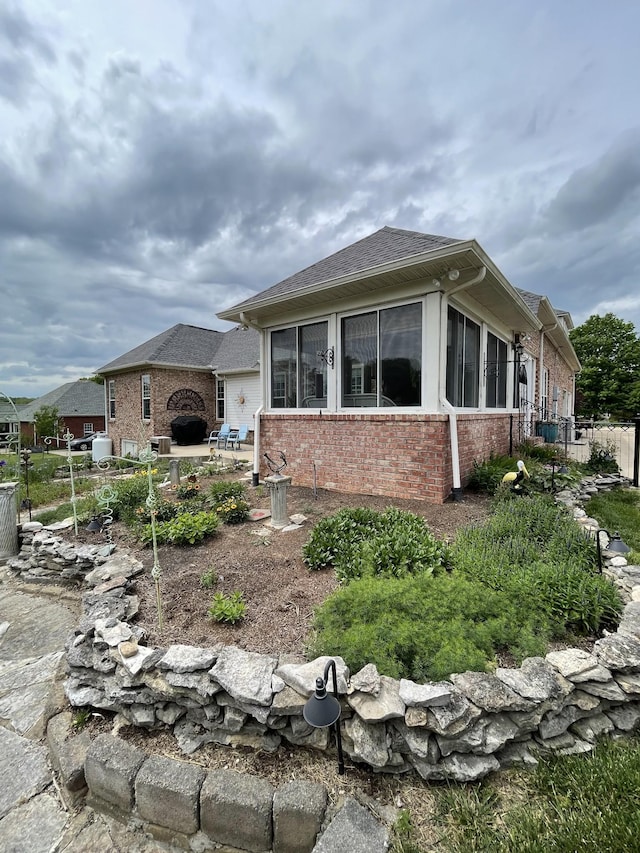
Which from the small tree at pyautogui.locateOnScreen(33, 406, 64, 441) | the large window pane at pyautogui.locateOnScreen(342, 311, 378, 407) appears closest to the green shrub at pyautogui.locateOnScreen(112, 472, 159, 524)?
the large window pane at pyautogui.locateOnScreen(342, 311, 378, 407)

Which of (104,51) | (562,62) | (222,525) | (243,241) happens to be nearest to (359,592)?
(222,525)

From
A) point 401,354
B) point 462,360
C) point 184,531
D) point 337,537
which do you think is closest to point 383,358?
point 401,354

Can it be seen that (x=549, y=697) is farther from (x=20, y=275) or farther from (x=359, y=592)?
(x=20, y=275)

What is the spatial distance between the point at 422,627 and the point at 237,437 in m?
12.0

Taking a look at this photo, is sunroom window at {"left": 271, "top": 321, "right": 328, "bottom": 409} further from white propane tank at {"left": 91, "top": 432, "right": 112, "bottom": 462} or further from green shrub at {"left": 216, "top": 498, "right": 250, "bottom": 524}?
white propane tank at {"left": 91, "top": 432, "right": 112, "bottom": 462}

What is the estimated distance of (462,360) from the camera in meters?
6.00

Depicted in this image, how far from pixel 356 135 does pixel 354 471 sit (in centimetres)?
680

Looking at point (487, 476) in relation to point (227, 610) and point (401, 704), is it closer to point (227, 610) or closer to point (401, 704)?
point (227, 610)

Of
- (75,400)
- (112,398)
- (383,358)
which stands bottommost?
(383,358)

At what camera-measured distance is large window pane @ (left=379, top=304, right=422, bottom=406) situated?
210 inches

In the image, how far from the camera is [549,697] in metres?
1.70

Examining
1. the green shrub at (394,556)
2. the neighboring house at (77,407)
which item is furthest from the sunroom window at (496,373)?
the neighboring house at (77,407)

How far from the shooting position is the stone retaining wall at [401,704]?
165 cm

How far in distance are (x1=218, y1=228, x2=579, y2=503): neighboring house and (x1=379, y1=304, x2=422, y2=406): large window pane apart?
0.02 meters
